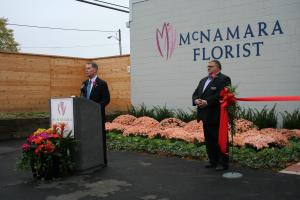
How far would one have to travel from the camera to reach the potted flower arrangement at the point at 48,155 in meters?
6.84

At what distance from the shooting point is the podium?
23.7 feet

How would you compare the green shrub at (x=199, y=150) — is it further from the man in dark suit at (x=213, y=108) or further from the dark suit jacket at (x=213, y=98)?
the dark suit jacket at (x=213, y=98)

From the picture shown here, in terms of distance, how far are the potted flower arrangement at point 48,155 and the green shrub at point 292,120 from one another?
566 cm

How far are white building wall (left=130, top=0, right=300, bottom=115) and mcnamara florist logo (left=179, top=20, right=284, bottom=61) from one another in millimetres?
53

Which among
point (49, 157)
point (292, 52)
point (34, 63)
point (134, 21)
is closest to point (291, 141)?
point (292, 52)

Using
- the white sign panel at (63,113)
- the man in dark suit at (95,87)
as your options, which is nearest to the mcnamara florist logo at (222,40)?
the man in dark suit at (95,87)

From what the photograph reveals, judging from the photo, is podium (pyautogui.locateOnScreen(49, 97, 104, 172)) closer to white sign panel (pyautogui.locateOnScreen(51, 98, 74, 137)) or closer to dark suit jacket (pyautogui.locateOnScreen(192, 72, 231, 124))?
white sign panel (pyautogui.locateOnScreen(51, 98, 74, 137))

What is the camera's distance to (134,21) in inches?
572

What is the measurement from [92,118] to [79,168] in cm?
87

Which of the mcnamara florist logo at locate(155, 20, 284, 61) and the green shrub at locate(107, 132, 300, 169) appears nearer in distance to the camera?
the green shrub at locate(107, 132, 300, 169)

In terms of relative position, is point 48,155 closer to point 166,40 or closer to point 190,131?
point 190,131

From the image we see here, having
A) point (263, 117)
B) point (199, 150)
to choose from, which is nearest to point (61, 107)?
point (199, 150)

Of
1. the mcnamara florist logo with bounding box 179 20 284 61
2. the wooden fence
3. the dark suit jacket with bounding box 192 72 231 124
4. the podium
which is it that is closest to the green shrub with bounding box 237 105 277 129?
the mcnamara florist logo with bounding box 179 20 284 61

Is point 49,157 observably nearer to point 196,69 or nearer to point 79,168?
point 79,168
